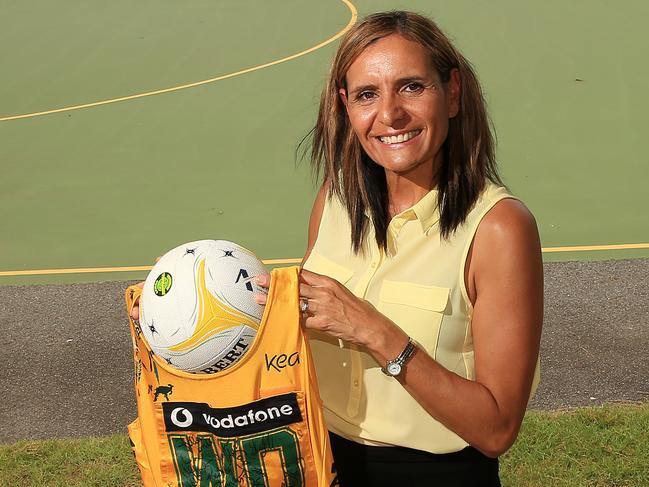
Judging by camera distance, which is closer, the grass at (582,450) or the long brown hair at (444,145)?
the long brown hair at (444,145)

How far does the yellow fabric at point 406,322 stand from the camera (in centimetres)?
270

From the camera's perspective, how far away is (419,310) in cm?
270

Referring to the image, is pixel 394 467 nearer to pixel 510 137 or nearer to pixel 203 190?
pixel 203 190

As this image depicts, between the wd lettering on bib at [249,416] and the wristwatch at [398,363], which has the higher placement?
the wristwatch at [398,363]

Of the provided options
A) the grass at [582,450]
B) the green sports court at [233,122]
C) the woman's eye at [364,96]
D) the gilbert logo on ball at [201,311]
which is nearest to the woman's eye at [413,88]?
the woman's eye at [364,96]

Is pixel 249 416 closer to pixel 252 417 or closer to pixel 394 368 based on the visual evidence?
pixel 252 417

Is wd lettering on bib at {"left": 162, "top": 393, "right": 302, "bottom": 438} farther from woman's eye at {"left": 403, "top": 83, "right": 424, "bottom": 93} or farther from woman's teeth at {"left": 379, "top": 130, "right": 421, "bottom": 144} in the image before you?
woman's eye at {"left": 403, "top": 83, "right": 424, "bottom": 93}

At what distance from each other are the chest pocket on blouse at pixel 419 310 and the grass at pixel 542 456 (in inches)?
100

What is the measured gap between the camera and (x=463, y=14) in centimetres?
1476

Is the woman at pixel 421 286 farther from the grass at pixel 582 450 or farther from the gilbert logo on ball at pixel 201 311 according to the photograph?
the grass at pixel 582 450

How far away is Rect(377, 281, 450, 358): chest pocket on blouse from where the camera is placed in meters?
2.68

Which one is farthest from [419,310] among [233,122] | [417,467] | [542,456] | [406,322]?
[233,122]

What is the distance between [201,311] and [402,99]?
0.80 metres

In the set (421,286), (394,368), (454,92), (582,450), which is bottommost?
(582,450)
